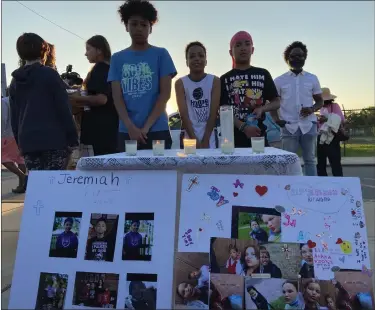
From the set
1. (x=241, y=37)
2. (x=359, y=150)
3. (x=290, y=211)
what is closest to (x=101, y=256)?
(x=290, y=211)

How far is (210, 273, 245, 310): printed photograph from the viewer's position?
178cm

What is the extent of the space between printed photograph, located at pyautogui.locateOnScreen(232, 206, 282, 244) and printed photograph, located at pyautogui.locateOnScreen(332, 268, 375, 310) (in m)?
0.31

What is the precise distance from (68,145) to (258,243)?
159 cm

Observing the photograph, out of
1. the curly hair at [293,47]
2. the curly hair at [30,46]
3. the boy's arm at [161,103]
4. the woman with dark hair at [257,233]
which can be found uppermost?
the curly hair at [293,47]

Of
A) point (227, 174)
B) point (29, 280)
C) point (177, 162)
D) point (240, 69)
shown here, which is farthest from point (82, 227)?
point (240, 69)

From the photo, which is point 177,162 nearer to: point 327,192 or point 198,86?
point 327,192

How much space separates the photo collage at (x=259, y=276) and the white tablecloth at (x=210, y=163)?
221 mm

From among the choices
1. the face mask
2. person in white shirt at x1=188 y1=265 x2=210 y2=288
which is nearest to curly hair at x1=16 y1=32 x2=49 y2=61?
person in white shirt at x1=188 y1=265 x2=210 y2=288

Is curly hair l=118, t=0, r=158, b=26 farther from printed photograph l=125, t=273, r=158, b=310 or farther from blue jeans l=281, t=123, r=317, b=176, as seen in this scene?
blue jeans l=281, t=123, r=317, b=176

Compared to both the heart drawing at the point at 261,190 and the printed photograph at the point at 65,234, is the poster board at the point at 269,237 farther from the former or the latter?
the printed photograph at the point at 65,234

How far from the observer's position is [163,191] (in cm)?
193

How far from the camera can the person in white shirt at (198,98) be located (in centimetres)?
293

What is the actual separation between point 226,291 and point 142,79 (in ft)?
4.75

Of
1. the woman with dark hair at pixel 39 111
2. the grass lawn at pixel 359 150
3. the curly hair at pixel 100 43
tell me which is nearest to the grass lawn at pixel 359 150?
the grass lawn at pixel 359 150
